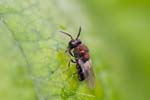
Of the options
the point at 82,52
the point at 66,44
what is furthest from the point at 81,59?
the point at 66,44

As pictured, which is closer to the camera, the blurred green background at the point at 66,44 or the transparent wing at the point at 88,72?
the blurred green background at the point at 66,44

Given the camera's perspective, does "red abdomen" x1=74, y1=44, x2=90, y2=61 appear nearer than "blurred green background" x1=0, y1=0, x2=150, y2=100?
No

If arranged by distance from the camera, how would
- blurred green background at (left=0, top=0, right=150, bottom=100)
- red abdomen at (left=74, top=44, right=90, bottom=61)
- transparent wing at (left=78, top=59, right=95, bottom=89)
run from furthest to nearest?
1. red abdomen at (left=74, top=44, right=90, bottom=61)
2. transparent wing at (left=78, top=59, right=95, bottom=89)
3. blurred green background at (left=0, top=0, right=150, bottom=100)

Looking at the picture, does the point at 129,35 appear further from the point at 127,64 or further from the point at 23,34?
the point at 23,34

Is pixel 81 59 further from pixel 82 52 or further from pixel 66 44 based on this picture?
pixel 66 44

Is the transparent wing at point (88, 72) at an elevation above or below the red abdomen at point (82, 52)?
below

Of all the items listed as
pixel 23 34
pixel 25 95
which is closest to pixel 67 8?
pixel 23 34

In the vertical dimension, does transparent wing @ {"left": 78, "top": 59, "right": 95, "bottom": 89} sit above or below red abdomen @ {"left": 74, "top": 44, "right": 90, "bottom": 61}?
below
